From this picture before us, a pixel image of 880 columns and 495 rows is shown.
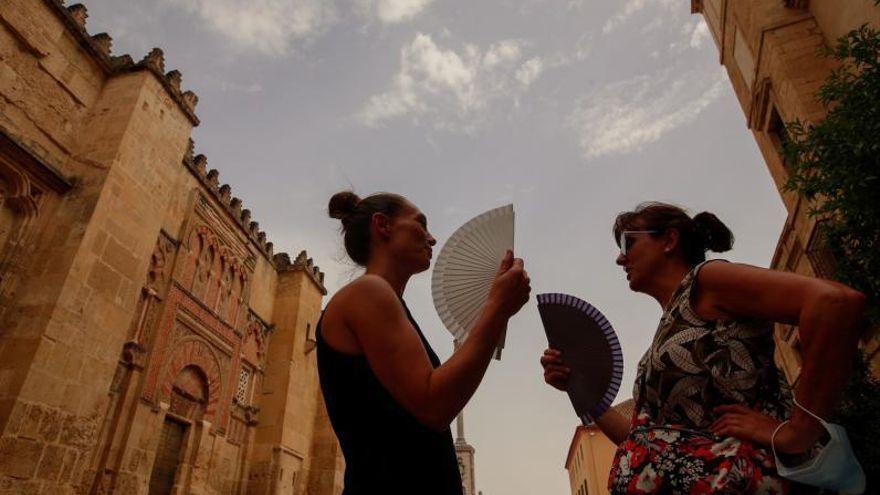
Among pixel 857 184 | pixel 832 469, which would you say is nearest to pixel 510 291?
pixel 832 469

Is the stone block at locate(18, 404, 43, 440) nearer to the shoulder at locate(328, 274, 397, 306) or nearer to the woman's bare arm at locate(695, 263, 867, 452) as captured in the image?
the shoulder at locate(328, 274, 397, 306)

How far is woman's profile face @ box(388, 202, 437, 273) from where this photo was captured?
6.12 feet

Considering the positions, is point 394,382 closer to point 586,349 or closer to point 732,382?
point 732,382

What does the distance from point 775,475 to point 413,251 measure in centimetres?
133

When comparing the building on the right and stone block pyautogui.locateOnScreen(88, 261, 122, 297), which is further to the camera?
the building on the right

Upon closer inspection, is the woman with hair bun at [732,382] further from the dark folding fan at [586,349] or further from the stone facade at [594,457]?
the stone facade at [594,457]

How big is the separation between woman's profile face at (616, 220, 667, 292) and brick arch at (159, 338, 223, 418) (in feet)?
37.5

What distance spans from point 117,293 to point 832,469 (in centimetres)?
938

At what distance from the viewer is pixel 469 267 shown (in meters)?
1.97

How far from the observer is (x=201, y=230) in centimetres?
1268

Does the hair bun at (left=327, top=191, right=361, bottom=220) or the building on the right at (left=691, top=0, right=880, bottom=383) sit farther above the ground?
the building on the right at (left=691, top=0, right=880, bottom=383)

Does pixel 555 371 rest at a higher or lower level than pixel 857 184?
lower

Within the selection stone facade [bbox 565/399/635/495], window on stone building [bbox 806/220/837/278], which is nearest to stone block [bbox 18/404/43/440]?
window on stone building [bbox 806/220/837/278]

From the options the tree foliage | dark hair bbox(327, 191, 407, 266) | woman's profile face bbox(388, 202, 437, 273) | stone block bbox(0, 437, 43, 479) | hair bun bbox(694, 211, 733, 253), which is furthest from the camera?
stone block bbox(0, 437, 43, 479)
